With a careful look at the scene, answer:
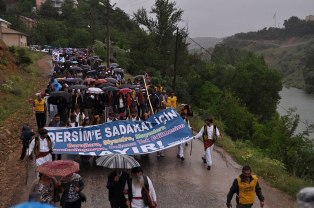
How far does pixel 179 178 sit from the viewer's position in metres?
13.0

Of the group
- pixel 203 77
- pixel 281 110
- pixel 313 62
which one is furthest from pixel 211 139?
pixel 313 62

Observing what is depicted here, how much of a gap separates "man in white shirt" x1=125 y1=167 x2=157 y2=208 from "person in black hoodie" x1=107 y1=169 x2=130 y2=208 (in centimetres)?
36

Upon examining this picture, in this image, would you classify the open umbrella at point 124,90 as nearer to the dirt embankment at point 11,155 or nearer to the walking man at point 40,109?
the walking man at point 40,109

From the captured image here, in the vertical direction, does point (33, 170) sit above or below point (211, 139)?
below

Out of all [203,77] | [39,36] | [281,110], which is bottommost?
[281,110]

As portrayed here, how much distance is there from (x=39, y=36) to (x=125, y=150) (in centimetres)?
6771

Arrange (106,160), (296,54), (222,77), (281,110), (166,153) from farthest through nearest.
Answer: (296,54), (281,110), (222,77), (166,153), (106,160)

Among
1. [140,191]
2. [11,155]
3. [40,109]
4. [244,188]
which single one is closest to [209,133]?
[244,188]

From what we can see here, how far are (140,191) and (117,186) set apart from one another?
65cm

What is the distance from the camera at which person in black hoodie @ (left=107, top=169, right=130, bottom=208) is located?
8.09 metres

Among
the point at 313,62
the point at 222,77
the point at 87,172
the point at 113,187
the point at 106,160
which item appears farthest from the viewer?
the point at 313,62

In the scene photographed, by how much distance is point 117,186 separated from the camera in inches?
319

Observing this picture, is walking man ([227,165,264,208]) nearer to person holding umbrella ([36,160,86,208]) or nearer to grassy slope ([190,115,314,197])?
person holding umbrella ([36,160,86,208])

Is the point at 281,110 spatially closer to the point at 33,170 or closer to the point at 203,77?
the point at 203,77
